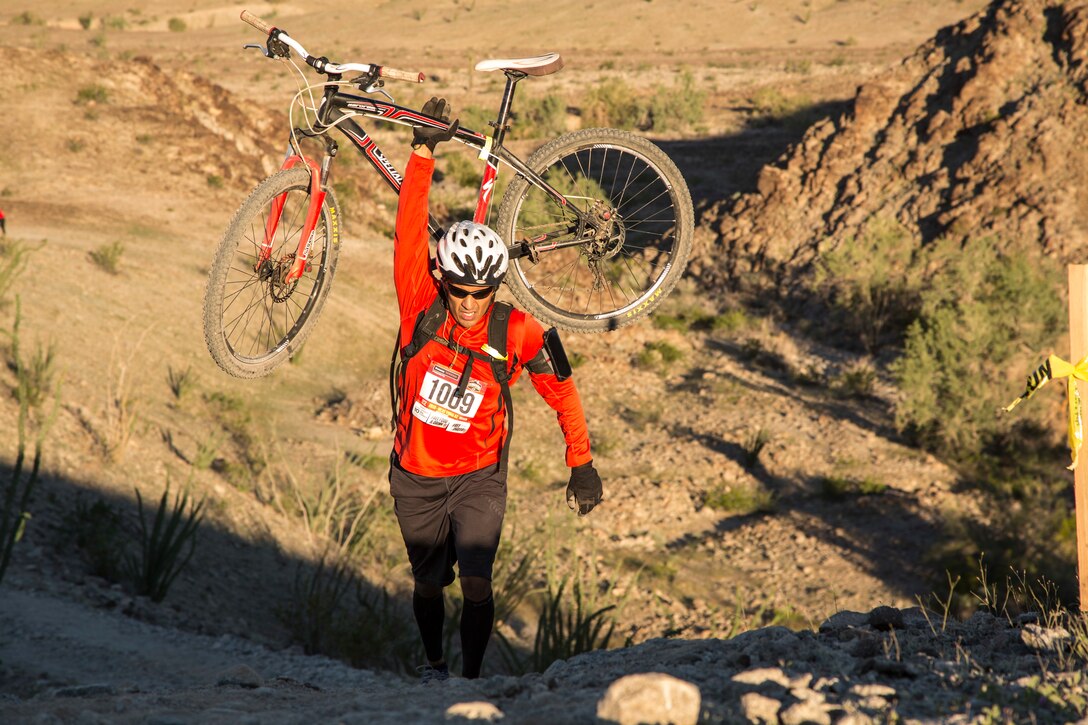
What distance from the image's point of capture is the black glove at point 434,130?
216 inches

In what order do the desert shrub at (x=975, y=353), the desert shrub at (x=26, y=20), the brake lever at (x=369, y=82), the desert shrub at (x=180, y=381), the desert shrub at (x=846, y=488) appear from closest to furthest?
the brake lever at (x=369, y=82), the desert shrub at (x=180, y=381), the desert shrub at (x=846, y=488), the desert shrub at (x=975, y=353), the desert shrub at (x=26, y=20)

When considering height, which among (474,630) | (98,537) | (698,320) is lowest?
(474,630)

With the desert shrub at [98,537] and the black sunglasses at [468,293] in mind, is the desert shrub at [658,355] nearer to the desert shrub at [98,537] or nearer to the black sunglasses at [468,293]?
the desert shrub at [98,537]

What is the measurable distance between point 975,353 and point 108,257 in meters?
16.8

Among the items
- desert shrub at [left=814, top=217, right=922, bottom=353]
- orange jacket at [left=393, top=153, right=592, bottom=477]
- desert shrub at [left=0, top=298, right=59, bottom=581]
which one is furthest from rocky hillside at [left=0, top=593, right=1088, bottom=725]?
desert shrub at [left=814, top=217, right=922, bottom=353]

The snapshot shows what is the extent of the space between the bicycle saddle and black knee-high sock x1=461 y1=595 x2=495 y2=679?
10.5 feet

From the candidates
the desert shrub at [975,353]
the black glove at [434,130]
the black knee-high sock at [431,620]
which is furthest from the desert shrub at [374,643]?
the desert shrub at [975,353]

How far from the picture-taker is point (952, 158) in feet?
80.1

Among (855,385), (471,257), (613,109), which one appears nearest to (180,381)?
(471,257)

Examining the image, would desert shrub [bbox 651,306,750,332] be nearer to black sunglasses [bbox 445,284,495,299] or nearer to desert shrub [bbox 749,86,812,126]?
black sunglasses [bbox 445,284,495,299]

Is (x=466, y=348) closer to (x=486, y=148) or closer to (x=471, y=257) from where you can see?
(x=471, y=257)

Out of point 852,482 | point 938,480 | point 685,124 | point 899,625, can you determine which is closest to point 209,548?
point 899,625

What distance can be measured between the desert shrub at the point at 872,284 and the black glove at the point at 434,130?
1798 cm

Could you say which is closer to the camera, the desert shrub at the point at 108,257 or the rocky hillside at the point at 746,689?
the rocky hillside at the point at 746,689
